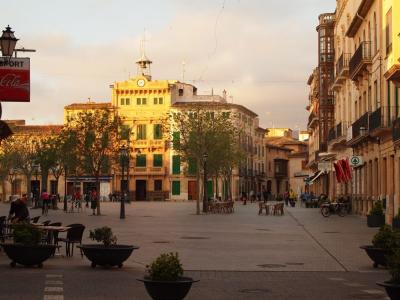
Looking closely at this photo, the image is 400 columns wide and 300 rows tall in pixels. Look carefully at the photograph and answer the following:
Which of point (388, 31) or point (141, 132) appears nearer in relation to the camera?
point (388, 31)

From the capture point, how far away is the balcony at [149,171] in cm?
10269

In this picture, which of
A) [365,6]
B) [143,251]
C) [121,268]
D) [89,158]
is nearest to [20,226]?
[121,268]

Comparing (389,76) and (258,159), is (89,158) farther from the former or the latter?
(258,159)

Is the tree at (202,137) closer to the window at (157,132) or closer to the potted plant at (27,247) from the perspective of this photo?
the potted plant at (27,247)

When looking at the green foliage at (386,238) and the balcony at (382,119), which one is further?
the balcony at (382,119)

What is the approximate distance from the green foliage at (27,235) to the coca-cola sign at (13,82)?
289 cm

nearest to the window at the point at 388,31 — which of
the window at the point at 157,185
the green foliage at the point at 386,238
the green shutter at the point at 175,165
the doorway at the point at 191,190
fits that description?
the green foliage at the point at 386,238

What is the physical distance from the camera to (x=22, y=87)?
17078 mm

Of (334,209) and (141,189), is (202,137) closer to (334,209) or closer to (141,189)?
(334,209)

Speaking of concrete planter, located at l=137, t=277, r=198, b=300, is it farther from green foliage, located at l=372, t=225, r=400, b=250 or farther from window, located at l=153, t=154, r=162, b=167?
window, located at l=153, t=154, r=162, b=167

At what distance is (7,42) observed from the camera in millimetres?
16781

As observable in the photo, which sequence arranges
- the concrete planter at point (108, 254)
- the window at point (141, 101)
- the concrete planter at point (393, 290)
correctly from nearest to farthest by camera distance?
the concrete planter at point (393, 290)
the concrete planter at point (108, 254)
the window at point (141, 101)

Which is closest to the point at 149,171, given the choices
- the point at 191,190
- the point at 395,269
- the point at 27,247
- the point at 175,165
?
the point at 175,165

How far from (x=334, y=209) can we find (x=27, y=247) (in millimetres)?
33294
